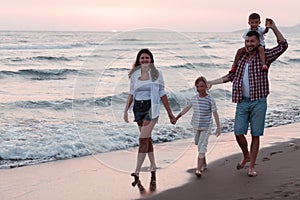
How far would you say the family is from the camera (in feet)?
18.2

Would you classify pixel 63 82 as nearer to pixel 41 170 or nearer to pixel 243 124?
pixel 41 170

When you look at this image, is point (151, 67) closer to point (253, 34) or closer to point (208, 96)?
A: point (208, 96)

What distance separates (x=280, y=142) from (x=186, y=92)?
121 inches

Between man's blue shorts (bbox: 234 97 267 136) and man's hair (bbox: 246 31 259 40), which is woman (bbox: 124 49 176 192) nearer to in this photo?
man's blue shorts (bbox: 234 97 267 136)

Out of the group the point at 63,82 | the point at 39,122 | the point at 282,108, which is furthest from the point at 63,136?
the point at 63,82

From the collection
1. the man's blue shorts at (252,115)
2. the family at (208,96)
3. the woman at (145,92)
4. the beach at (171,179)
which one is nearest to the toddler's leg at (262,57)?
the family at (208,96)

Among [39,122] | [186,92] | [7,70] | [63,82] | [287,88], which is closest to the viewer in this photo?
[186,92]

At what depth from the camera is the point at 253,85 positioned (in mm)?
5766

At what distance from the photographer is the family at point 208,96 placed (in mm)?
5555

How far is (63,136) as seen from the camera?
9.27 meters

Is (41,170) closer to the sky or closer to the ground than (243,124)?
closer to the ground

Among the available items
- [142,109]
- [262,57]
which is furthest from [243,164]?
[142,109]

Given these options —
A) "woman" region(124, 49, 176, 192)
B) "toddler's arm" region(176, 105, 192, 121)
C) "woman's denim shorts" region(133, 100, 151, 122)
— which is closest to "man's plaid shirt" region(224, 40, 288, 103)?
"toddler's arm" region(176, 105, 192, 121)

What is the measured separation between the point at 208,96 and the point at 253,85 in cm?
62
